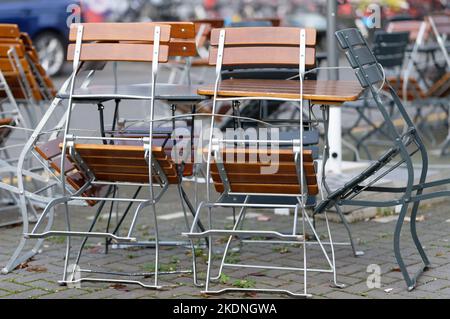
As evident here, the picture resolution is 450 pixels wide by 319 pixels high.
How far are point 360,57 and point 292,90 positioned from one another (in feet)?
1.30

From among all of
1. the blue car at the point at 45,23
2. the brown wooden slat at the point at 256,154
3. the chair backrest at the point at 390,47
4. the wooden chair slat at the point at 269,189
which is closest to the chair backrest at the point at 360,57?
the brown wooden slat at the point at 256,154

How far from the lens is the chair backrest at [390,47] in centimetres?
848

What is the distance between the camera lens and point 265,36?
197 inches

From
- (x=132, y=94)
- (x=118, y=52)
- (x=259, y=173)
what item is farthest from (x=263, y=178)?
(x=118, y=52)

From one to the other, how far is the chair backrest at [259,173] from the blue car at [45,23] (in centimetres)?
1201

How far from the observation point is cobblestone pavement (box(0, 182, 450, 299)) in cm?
480

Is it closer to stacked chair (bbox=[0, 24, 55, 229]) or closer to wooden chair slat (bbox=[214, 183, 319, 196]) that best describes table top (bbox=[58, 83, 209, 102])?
wooden chair slat (bbox=[214, 183, 319, 196])

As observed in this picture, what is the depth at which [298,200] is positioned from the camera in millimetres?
4977

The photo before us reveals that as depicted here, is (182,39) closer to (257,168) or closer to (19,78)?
(257,168)

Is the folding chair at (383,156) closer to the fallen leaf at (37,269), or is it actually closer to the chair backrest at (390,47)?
the fallen leaf at (37,269)

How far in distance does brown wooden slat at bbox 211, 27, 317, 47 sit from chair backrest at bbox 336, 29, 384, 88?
8.2 inches

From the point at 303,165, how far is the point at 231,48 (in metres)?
0.78
